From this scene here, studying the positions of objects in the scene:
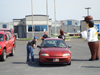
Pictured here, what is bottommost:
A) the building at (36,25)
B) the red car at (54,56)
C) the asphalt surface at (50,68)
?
the asphalt surface at (50,68)

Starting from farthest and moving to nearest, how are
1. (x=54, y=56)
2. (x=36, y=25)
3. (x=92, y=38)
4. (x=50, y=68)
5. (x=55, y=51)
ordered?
(x=36, y=25) → (x=92, y=38) → (x=55, y=51) → (x=54, y=56) → (x=50, y=68)

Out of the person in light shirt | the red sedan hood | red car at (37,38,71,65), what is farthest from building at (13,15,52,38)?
red car at (37,38,71,65)

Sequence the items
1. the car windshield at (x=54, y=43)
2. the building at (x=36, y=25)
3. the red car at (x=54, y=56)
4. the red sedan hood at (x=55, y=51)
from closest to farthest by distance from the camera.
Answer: the red car at (x=54, y=56) → the red sedan hood at (x=55, y=51) → the car windshield at (x=54, y=43) → the building at (x=36, y=25)

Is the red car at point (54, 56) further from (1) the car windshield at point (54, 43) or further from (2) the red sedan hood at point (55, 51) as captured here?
(1) the car windshield at point (54, 43)

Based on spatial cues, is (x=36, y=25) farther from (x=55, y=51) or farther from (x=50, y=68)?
(x=50, y=68)

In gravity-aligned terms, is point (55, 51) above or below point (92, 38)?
below

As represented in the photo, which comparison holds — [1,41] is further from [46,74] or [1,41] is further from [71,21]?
[71,21]

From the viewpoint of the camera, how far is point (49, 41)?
43.0 ft

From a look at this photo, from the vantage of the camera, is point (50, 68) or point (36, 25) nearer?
point (50, 68)

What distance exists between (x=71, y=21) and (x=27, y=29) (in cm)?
7574

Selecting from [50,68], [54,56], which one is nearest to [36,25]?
[54,56]

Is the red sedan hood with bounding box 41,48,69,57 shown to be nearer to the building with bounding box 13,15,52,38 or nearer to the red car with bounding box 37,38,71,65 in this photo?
the red car with bounding box 37,38,71,65

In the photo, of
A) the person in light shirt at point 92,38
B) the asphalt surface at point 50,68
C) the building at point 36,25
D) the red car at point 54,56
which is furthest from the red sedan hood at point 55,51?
the building at point 36,25

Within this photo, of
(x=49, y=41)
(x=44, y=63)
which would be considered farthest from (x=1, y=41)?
(x=44, y=63)
